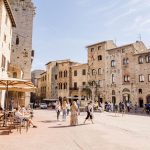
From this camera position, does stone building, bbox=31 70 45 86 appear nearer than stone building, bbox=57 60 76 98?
No

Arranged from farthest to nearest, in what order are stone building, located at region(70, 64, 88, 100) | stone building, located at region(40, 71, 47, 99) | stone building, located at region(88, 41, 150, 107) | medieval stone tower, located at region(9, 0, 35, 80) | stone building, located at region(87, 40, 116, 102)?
stone building, located at region(40, 71, 47, 99)
stone building, located at region(70, 64, 88, 100)
stone building, located at region(87, 40, 116, 102)
stone building, located at region(88, 41, 150, 107)
medieval stone tower, located at region(9, 0, 35, 80)

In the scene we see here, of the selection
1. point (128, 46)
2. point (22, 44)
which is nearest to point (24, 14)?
point (22, 44)

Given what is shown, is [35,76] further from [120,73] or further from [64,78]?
[120,73]

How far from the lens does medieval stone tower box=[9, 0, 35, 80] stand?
35.8 meters

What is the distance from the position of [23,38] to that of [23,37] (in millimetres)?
150

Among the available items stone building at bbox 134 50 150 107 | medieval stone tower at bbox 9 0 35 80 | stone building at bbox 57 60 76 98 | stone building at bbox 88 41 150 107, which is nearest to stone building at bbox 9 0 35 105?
medieval stone tower at bbox 9 0 35 80

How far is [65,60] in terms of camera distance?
63.3 metres

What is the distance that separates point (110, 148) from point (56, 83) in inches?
2257

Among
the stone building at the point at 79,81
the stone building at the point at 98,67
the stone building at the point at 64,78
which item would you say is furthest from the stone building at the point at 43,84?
the stone building at the point at 98,67

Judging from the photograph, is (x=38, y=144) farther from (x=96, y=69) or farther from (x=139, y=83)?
(x=96, y=69)

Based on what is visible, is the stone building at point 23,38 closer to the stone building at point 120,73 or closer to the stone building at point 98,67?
the stone building at point 120,73

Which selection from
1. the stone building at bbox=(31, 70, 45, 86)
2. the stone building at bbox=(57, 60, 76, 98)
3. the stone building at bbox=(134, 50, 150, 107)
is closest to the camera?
the stone building at bbox=(134, 50, 150, 107)

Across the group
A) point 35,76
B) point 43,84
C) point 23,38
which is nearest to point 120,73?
point 23,38

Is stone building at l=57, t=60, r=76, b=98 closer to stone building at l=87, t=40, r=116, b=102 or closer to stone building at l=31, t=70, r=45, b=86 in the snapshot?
stone building at l=87, t=40, r=116, b=102
